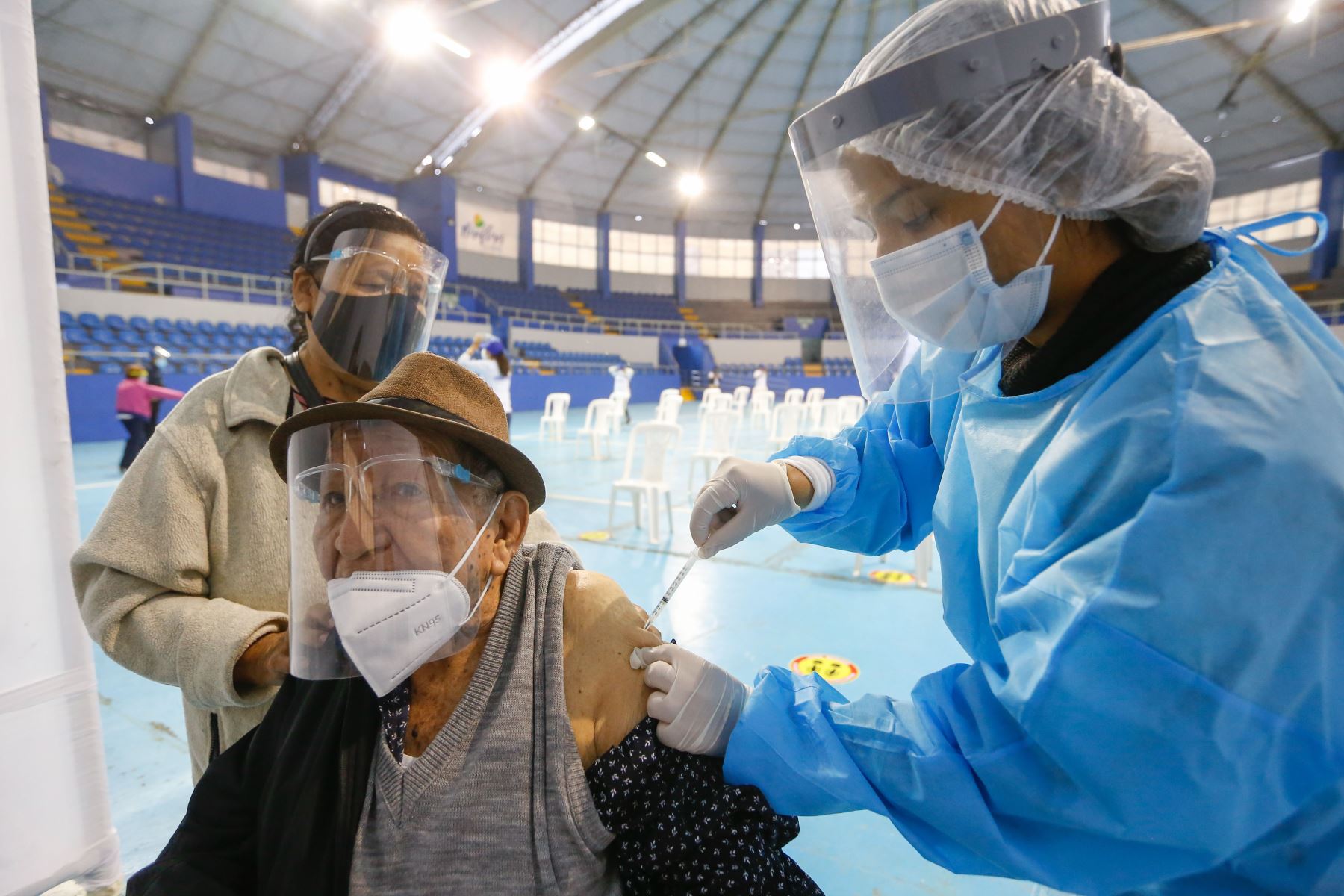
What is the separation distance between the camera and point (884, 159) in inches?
38.4

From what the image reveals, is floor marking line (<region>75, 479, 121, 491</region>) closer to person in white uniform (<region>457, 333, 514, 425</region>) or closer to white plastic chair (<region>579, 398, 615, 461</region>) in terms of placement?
person in white uniform (<region>457, 333, 514, 425</region>)

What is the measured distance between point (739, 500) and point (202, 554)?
105cm

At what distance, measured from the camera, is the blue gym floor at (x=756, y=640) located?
1.82 meters

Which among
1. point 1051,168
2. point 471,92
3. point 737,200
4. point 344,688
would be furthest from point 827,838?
point 737,200

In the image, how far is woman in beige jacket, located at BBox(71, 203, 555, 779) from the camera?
1.12m

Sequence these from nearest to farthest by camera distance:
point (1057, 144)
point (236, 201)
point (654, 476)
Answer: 1. point (1057, 144)
2. point (654, 476)
3. point (236, 201)

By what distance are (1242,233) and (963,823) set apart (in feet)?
3.21

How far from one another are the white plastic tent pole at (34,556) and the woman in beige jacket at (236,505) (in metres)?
0.32

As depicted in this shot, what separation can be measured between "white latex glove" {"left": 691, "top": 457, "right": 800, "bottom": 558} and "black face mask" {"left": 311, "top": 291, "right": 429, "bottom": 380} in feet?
2.44

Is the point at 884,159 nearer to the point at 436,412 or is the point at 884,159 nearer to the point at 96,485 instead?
the point at 436,412

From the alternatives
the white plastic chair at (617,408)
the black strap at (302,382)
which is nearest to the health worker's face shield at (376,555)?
the black strap at (302,382)

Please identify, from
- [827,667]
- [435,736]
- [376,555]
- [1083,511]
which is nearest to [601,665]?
[435,736]

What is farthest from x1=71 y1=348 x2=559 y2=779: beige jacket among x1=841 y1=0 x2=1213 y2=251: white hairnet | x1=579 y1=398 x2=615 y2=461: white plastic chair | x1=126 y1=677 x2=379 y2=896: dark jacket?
x1=579 y1=398 x2=615 y2=461: white plastic chair

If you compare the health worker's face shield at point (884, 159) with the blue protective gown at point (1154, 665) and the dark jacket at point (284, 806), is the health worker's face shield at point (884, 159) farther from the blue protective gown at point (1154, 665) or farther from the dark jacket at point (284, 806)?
Result: the dark jacket at point (284, 806)
